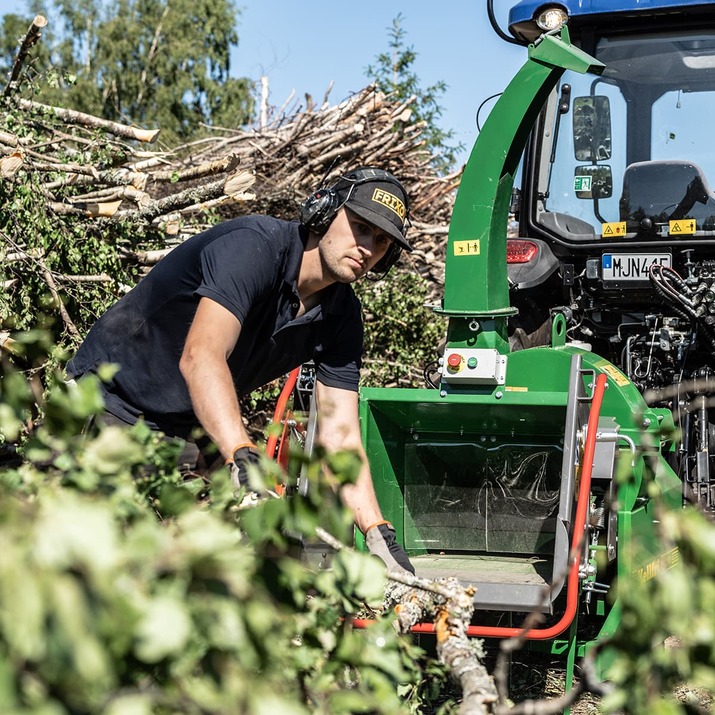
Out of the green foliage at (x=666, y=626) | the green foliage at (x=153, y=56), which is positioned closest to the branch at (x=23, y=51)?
the green foliage at (x=666, y=626)

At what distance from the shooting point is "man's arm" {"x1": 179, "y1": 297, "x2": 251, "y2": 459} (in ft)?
8.97

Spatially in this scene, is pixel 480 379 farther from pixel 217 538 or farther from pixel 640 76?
pixel 217 538

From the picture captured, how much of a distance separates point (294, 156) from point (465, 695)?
692 cm

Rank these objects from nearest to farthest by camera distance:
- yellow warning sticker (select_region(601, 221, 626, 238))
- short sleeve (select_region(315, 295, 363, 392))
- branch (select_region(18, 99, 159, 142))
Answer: short sleeve (select_region(315, 295, 363, 392)), yellow warning sticker (select_region(601, 221, 626, 238)), branch (select_region(18, 99, 159, 142))

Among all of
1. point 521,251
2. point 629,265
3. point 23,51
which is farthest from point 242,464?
point 23,51

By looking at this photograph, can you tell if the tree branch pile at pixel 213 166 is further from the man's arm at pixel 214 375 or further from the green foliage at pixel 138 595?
the green foliage at pixel 138 595

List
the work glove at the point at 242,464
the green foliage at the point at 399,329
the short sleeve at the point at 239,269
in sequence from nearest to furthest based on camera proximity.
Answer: the work glove at the point at 242,464
the short sleeve at the point at 239,269
the green foliage at the point at 399,329

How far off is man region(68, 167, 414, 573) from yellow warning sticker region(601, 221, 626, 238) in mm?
1530

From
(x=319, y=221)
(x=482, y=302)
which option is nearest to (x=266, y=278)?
(x=319, y=221)

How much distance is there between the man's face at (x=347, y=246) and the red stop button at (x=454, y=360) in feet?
1.81

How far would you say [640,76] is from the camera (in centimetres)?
487

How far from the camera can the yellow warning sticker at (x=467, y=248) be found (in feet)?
12.6

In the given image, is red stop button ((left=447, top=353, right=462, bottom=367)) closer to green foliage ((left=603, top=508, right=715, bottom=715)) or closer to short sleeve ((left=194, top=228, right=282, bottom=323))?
short sleeve ((left=194, top=228, right=282, bottom=323))

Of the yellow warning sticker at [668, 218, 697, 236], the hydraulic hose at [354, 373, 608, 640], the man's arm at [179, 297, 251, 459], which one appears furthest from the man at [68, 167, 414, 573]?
the yellow warning sticker at [668, 218, 697, 236]
